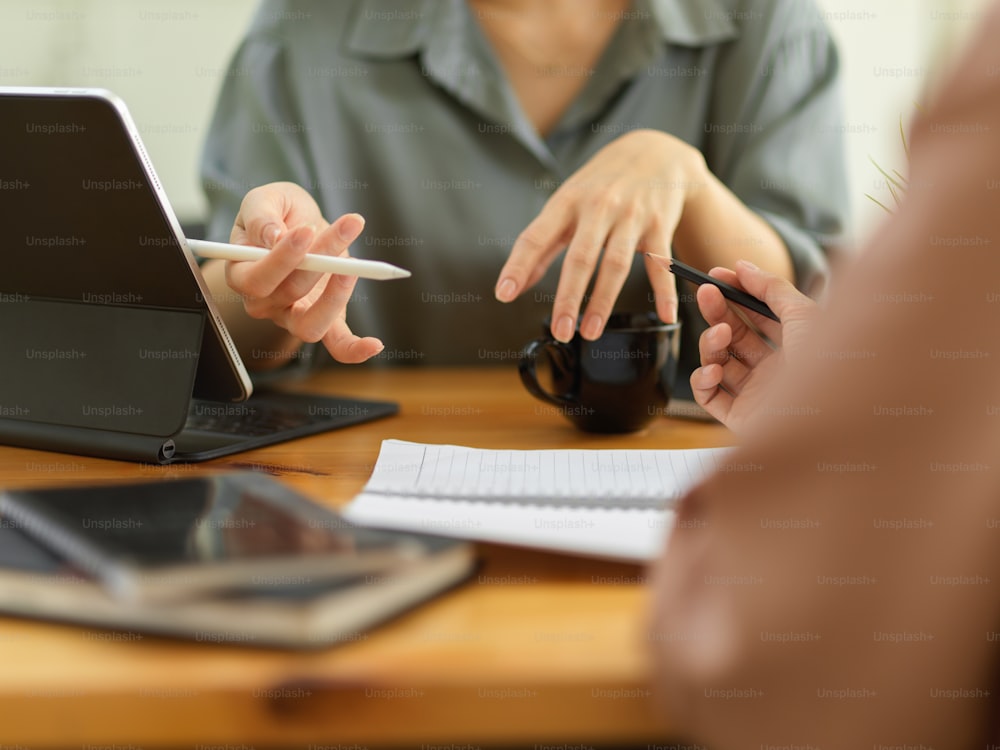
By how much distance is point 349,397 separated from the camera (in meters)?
0.93

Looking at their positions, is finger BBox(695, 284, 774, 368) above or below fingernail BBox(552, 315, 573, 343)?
above

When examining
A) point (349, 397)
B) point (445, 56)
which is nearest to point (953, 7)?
point (445, 56)

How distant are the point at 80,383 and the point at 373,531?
410mm

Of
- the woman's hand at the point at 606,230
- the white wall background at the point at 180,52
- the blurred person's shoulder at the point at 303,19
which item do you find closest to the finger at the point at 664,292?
the woman's hand at the point at 606,230

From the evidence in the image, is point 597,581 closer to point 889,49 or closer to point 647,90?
point 647,90

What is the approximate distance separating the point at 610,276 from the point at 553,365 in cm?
9

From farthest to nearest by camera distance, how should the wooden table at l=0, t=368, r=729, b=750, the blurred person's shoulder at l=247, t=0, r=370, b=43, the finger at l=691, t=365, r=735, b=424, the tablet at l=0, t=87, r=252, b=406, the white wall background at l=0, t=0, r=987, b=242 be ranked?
the white wall background at l=0, t=0, r=987, b=242, the blurred person's shoulder at l=247, t=0, r=370, b=43, the finger at l=691, t=365, r=735, b=424, the tablet at l=0, t=87, r=252, b=406, the wooden table at l=0, t=368, r=729, b=750

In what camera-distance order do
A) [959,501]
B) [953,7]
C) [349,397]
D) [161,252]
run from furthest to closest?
[953,7] → [349,397] → [161,252] → [959,501]

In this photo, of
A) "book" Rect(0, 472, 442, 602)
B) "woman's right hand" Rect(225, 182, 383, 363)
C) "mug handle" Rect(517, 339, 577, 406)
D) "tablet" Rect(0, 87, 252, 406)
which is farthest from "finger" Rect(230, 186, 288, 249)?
"book" Rect(0, 472, 442, 602)

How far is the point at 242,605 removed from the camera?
1.11 feet

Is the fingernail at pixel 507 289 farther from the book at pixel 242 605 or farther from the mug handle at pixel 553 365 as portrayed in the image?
the book at pixel 242 605

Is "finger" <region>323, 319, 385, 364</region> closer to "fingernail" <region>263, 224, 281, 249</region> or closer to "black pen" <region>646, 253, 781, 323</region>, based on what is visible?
"fingernail" <region>263, 224, 281, 249</region>

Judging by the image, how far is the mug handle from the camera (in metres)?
0.77

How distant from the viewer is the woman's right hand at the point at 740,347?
0.69 metres
